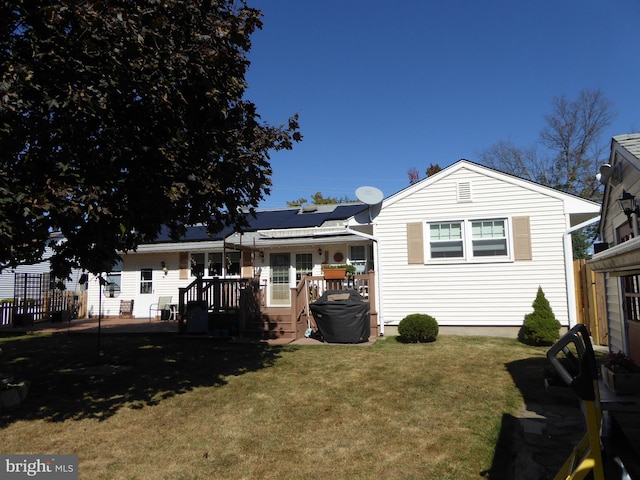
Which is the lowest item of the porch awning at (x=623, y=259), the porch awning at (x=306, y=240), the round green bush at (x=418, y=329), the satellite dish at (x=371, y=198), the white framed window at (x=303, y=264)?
the round green bush at (x=418, y=329)

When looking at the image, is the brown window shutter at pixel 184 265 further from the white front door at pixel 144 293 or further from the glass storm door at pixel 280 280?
the glass storm door at pixel 280 280


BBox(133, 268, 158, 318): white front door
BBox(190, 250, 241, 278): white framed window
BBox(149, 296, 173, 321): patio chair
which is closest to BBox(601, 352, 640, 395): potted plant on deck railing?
BBox(190, 250, 241, 278): white framed window

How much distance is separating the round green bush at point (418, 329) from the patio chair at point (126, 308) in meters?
11.7

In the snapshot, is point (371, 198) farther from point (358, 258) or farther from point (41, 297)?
point (41, 297)

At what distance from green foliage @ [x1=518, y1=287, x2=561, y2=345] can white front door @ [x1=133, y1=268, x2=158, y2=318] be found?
13.5m

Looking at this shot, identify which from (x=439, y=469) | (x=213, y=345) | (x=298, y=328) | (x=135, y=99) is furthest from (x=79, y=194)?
(x=298, y=328)

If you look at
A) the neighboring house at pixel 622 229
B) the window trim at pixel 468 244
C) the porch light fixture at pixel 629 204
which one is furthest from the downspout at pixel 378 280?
the porch light fixture at pixel 629 204

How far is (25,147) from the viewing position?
4.80m

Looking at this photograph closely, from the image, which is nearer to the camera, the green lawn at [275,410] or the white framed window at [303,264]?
the green lawn at [275,410]

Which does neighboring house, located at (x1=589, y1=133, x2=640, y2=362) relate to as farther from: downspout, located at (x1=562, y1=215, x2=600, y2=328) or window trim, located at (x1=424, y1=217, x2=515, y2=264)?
window trim, located at (x1=424, y1=217, x2=515, y2=264)

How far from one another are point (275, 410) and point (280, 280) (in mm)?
9546

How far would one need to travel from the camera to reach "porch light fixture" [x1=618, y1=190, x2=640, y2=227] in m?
5.45

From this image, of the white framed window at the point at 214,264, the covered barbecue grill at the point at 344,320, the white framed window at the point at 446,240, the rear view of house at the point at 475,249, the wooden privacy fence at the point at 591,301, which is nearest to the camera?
the wooden privacy fence at the point at 591,301

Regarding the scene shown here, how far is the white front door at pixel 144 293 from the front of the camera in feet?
54.5
